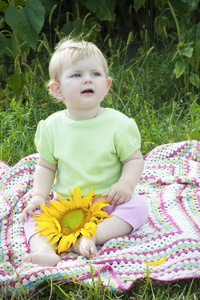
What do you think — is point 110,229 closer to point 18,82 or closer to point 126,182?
point 126,182

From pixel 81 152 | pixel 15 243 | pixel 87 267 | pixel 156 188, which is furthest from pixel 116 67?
pixel 87 267

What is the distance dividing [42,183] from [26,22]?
1.28m

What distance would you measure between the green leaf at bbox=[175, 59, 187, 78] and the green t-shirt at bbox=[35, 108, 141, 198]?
1161 mm

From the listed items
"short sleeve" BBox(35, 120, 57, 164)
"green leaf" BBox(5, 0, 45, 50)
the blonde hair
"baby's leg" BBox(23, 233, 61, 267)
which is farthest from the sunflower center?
"green leaf" BBox(5, 0, 45, 50)

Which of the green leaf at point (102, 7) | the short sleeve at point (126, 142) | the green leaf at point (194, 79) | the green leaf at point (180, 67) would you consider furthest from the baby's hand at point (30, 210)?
the green leaf at point (102, 7)

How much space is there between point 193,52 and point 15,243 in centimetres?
177

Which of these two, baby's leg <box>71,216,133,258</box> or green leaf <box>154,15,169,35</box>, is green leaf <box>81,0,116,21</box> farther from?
baby's leg <box>71,216,133,258</box>

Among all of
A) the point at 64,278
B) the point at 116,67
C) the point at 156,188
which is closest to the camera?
the point at 64,278

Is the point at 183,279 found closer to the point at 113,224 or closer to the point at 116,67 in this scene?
the point at 113,224

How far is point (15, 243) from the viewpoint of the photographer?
198 centimetres

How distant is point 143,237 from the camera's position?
197 cm

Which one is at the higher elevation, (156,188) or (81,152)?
(81,152)

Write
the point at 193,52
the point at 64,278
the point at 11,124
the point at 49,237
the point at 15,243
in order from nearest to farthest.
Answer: the point at 64,278
the point at 49,237
the point at 15,243
the point at 11,124
the point at 193,52

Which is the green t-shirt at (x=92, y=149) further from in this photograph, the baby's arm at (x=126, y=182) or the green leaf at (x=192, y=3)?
the green leaf at (x=192, y=3)
